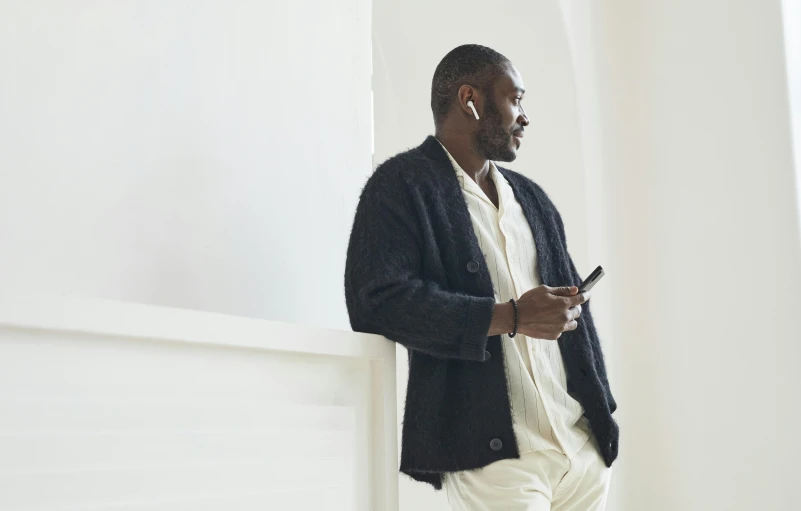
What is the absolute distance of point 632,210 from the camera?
340 centimetres

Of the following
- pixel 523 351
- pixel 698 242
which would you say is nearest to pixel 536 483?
pixel 523 351

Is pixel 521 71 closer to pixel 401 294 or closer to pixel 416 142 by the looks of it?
pixel 416 142

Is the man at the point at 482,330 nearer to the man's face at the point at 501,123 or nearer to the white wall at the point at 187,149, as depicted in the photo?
the man's face at the point at 501,123

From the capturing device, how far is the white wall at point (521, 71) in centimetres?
334

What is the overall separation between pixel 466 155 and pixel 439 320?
44 cm

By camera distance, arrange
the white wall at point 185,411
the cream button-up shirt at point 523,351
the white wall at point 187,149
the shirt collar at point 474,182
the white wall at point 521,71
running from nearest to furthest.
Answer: the white wall at point 185,411, the white wall at point 187,149, the cream button-up shirt at point 523,351, the shirt collar at point 474,182, the white wall at point 521,71

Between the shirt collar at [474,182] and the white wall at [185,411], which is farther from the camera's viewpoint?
the shirt collar at [474,182]

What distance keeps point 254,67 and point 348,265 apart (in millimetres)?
548

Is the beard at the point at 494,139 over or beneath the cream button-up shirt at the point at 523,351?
over

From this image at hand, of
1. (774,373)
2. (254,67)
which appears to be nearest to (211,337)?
(254,67)

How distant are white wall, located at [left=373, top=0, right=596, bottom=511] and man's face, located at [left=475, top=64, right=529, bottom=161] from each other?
1.62 meters

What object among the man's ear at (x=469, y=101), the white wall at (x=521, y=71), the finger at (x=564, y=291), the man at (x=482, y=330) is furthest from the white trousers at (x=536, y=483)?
the white wall at (x=521, y=71)

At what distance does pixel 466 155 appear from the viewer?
1738 mm

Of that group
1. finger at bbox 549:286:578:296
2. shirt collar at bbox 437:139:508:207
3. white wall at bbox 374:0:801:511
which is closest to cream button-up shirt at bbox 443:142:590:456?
shirt collar at bbox 437:139:508:207
